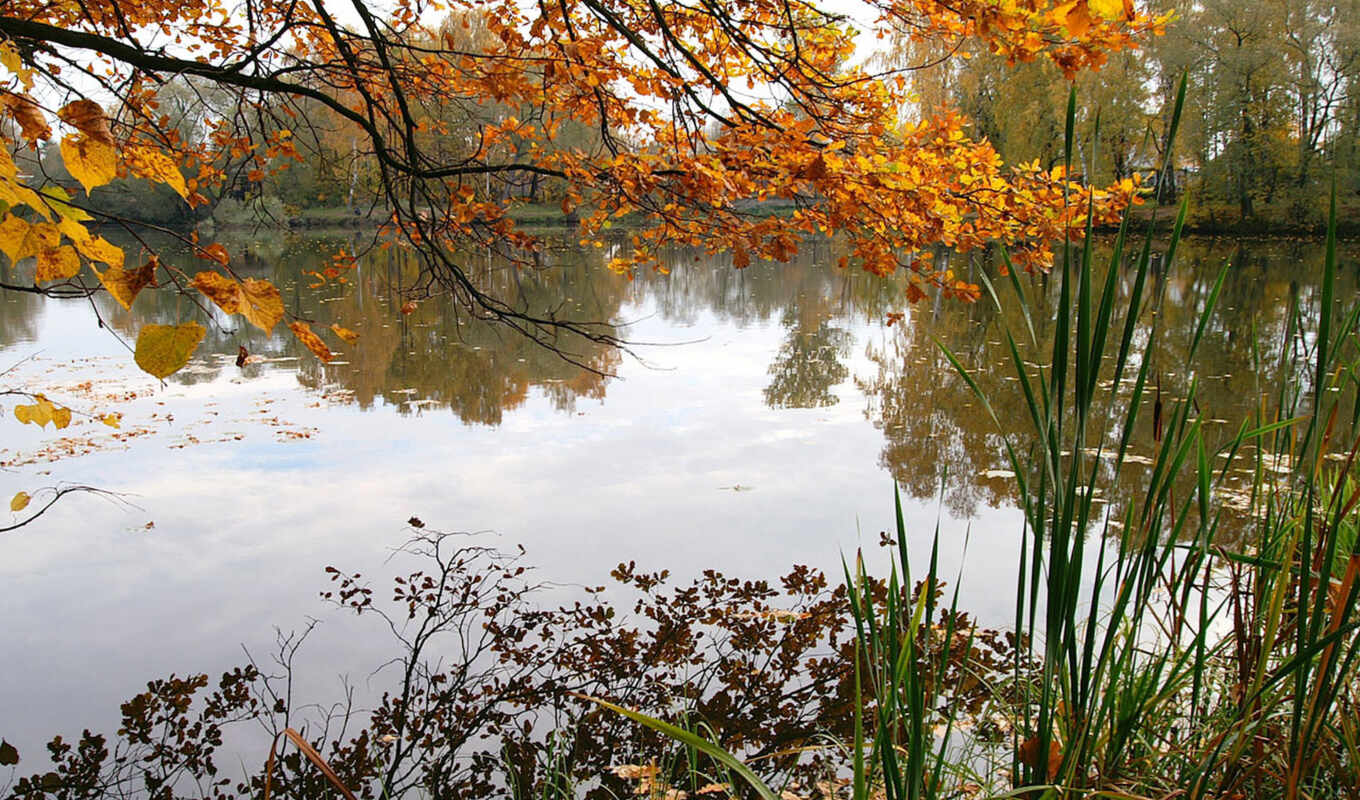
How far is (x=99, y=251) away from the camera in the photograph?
1176 millimetres

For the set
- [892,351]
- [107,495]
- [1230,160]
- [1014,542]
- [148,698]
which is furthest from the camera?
[1230,160]

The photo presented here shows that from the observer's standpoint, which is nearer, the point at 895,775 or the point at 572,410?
the point at 895,775

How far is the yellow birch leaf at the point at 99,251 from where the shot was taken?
1154 mm

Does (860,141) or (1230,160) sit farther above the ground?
(1230,160)

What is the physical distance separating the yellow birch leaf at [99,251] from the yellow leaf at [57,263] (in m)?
0.01

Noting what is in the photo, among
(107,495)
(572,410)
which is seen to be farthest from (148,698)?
(572,410)

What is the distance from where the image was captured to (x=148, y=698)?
10.0 ft

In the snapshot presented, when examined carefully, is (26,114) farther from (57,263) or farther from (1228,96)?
(1228,96)

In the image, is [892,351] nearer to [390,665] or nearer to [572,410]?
[572,410]

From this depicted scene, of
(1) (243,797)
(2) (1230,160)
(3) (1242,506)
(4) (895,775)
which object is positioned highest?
(2) (1230,160)

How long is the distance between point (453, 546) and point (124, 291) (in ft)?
10.7

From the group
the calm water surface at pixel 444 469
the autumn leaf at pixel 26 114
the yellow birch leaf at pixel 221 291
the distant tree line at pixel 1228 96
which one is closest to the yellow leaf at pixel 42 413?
the autumn leaf at pixel 26 114

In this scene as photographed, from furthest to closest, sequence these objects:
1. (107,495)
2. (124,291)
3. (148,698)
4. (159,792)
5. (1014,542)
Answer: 1. (107,495)
2. (1014,542)
3. (148,698)
4. (159,792)
5. (124,291)

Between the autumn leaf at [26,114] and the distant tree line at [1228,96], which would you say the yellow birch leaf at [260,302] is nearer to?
the autumn leaf at [26,114]
